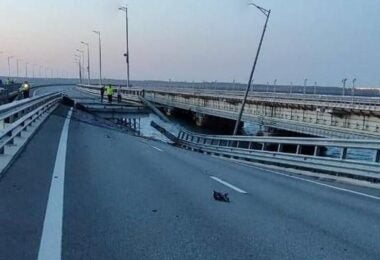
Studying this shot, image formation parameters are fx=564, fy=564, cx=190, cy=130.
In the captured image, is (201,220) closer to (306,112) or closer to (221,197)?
(221,197)

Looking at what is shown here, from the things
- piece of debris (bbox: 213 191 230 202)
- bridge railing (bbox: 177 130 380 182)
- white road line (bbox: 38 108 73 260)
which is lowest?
bridge railing (bbox: 177 130 380 182)

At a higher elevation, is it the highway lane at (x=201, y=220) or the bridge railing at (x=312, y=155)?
the highway lane at (x=201, y=220)

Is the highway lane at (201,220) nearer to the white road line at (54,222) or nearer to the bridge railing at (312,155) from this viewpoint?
the white road line at (54,222)

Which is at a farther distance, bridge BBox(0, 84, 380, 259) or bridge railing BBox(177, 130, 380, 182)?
bridge railing BBox(177, 130, 380, 182)

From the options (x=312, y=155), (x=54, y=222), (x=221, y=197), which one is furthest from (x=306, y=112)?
(x=54, y=222)

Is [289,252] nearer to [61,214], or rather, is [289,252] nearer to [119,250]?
[119,250]

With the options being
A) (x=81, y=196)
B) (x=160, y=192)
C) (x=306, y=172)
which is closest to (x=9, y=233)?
(x=81, y=196)

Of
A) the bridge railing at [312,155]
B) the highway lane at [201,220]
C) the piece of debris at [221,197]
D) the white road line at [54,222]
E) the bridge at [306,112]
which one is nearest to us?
the white road line at [54,222]

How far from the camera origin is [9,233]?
616cm

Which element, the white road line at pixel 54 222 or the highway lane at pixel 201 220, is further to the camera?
the highway lane at pixel 201 220

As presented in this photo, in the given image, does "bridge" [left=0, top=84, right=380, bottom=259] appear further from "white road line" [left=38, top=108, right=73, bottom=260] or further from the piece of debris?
the piece of debris

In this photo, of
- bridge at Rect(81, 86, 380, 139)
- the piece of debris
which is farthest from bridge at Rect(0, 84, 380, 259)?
bridge at Rect(81, 86, 380, 139)

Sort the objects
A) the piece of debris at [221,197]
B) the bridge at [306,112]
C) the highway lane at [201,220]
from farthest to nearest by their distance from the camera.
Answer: the bridge at [306,112]
the piece of debris at [221,197]
the highway lane at [201,220]

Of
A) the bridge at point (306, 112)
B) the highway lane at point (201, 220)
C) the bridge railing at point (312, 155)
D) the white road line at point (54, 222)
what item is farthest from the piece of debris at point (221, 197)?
the bridge at point (306, 112)
